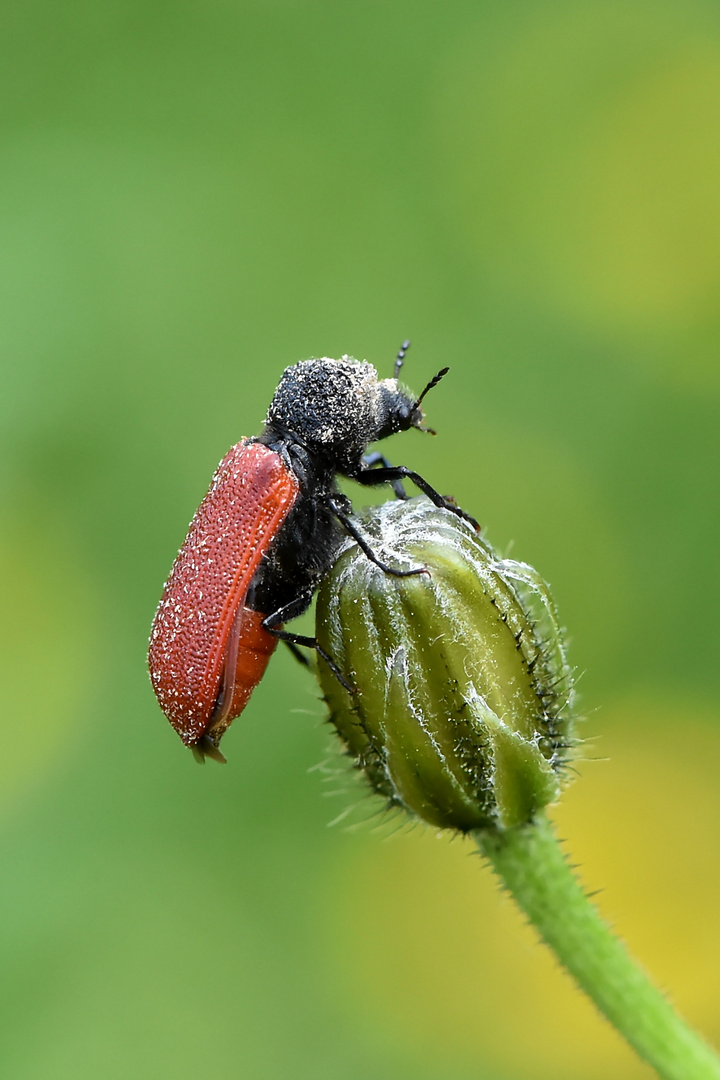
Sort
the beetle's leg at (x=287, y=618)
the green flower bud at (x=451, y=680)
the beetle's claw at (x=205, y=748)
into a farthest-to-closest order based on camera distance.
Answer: the beetle's claw at (x=205, y=748) < the beetle's leg at (x=287, y=618) < the green flower bud at (x=451, y=680)

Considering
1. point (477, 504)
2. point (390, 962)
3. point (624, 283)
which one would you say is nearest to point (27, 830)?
point (390, 962)

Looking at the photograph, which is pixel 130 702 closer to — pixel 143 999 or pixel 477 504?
pixel 143 999

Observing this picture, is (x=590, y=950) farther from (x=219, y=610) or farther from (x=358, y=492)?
(x=358, y=492)

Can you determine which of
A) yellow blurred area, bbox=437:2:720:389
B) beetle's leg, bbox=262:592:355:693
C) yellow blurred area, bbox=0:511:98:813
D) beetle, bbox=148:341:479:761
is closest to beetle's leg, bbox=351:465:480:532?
beetle, bbox=148:341:479:761

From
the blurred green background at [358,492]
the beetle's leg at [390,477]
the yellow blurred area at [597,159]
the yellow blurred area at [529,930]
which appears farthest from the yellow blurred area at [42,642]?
the yellow blurred area at [597,159]

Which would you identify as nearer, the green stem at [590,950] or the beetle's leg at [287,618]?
the green stem at [590,950]

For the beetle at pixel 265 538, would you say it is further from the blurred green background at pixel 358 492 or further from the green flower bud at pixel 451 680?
the blurred green background at pixel 358 492

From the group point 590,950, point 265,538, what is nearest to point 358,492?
point 265,538

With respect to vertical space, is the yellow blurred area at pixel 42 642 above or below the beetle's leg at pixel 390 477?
below
